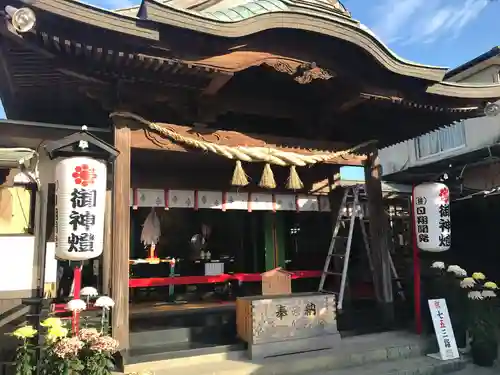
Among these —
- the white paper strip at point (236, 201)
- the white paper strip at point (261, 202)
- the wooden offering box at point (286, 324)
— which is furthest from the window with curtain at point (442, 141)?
the wooden offering box at point (286, 324)

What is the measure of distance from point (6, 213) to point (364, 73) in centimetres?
669

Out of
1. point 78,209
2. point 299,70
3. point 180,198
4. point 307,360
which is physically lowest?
point 307,360

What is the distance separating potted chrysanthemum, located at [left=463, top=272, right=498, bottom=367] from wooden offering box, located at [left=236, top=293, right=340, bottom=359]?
2.43m

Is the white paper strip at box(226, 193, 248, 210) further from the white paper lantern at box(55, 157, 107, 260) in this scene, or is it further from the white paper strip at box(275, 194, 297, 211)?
the white paper lantern at box(55, 157, 107, 260)

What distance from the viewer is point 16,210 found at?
6680 mm

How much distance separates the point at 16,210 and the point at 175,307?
3978 mm

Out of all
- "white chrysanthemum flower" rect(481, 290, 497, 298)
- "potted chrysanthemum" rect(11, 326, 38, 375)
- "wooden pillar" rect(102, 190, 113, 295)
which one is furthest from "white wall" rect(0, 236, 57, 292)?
"white chrysanthemum flower" rect(481, 290, 497, 298)

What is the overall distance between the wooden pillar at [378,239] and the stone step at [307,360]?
879 mm

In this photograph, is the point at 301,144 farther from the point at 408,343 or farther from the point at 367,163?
the point at 408,343

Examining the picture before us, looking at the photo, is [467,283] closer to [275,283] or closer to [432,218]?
[432,218]

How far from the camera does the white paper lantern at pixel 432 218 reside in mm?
7508

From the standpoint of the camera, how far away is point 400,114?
8086 millimetres

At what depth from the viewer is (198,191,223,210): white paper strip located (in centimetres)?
973

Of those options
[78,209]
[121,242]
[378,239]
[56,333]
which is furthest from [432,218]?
[56,333]
